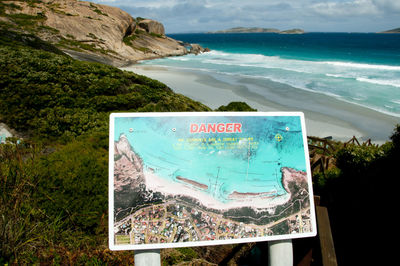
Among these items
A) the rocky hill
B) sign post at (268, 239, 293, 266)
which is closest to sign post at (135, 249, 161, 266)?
sign post at (268, 239, 293, 266)

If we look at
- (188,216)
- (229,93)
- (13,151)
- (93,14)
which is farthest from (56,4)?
(188,216)

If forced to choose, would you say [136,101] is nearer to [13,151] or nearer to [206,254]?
[13,151]

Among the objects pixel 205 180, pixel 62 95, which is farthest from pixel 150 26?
pixel 205 180

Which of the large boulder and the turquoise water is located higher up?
the large boulder

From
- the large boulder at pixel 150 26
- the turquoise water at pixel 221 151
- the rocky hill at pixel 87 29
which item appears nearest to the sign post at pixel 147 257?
the turquoise water at pixel 221 151

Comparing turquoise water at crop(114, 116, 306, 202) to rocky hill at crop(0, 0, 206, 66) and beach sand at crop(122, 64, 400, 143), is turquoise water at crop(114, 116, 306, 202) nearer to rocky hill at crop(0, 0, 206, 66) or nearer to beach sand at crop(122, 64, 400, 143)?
beach sand at crop(122, 64, 400, 143)

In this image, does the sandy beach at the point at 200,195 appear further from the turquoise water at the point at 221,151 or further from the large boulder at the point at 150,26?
the large boulder at the point at 150,26

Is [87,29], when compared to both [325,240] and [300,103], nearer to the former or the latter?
[300,103]
